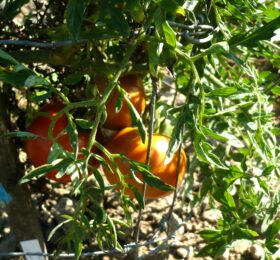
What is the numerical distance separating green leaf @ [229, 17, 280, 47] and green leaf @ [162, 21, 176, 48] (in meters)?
0.11

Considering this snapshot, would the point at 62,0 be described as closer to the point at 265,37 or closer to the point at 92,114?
the point at 92,114

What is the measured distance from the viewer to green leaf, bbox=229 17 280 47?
833 millimetres

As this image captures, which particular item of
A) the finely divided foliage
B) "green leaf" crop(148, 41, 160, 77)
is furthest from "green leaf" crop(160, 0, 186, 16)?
"green leaf" crop(148, 41, 160, 77)

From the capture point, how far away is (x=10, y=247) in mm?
1433

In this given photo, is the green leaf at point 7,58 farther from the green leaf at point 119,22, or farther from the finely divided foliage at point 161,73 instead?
the green leaf at point 119,22

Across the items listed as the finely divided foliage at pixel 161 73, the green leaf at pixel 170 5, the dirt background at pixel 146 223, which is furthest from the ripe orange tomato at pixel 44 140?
the green leaf at pixel 170 5

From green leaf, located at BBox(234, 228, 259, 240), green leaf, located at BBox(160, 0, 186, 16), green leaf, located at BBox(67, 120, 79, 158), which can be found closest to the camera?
green leaf, located at BBox(160, 0, 186, 16)

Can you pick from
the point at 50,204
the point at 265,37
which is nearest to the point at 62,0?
the point at 265,37

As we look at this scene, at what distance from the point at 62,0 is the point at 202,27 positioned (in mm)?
362

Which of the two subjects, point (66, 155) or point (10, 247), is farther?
point (10, 247)

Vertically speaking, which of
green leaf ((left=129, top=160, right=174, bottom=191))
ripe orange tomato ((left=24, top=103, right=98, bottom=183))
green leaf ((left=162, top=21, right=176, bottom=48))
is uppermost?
green leaf ((left=162, top=21, right=176, bottom=48))

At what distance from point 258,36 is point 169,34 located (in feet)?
0.46

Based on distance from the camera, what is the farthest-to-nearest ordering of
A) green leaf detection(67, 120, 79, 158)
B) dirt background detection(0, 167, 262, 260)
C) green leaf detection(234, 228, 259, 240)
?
1. dirt background detection(0, 167, 262, 260)
2. green leaf detection(234, 228, 259, 240)
3. green leaf detection(67, 120, 79, 158)

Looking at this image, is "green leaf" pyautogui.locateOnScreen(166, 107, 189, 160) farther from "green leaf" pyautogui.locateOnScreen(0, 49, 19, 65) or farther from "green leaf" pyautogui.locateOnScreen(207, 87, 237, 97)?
"green leaf" pyautogui.locateOnScreen(0, 49, 19, 65)
